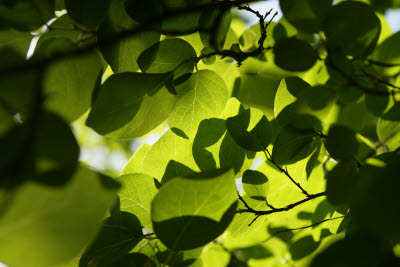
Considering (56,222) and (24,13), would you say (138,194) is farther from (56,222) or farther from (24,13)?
(24,13)

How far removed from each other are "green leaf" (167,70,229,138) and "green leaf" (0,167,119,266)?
279 mm

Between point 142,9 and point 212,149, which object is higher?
point 142,9

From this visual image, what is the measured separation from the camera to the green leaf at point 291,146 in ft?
1.86

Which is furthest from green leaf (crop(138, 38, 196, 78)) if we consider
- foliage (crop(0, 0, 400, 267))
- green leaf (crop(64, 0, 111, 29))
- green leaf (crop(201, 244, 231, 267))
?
green leaf (crop(201, 244, 231, 267))

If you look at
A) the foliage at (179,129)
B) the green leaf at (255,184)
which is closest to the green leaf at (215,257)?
the foliage at (179,129)

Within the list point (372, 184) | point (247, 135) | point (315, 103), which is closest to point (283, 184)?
point (247, 135)

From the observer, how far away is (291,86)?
1.92 ft

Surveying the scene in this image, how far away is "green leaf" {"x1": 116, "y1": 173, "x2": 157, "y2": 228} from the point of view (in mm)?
621

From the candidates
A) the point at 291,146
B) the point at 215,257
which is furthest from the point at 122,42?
the point at 215,257

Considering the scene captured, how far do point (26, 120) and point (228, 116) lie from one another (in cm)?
38

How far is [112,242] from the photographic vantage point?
0.59 meters

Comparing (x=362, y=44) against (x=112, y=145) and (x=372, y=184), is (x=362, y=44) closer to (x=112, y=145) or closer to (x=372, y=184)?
(x=372, y=184)

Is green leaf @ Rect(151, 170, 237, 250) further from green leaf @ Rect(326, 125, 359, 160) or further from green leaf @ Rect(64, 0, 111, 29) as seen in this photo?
green leaf @ Rect(64, 0, 111, 29)

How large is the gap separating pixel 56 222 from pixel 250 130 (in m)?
0.38
